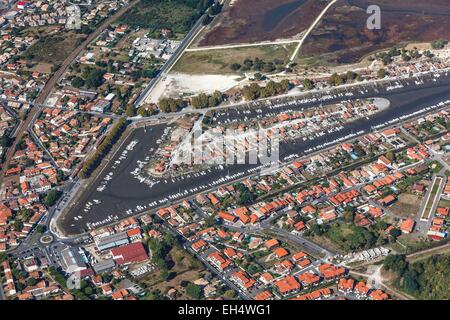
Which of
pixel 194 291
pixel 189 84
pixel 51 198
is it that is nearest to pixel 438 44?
pixel 189 84

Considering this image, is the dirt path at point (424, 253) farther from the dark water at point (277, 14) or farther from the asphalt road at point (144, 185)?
the dark water at point (277, 14)

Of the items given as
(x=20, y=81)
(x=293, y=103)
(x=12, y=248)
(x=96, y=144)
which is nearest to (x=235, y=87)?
(x=293, y=103)

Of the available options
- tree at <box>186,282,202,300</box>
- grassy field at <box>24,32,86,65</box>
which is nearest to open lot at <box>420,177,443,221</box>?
tree at <box>186,282,202,300</box>

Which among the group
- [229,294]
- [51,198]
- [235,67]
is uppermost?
[235,67]

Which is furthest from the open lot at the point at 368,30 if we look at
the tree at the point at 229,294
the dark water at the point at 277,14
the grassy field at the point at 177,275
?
the tree at the point at 229,294

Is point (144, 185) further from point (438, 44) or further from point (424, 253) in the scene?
point (438, 44)

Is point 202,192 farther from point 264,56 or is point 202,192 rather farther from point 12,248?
point 264,56
